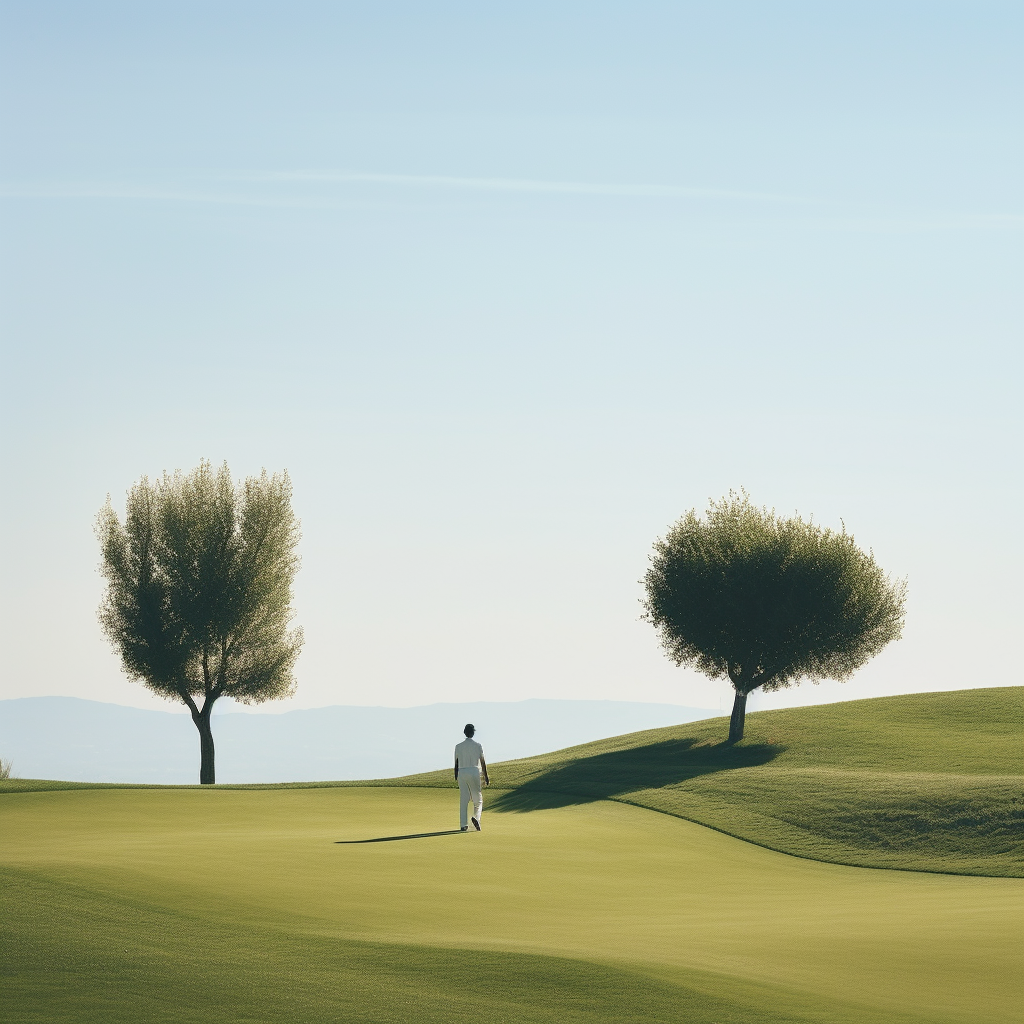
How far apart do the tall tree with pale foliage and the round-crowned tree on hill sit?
17.8 m

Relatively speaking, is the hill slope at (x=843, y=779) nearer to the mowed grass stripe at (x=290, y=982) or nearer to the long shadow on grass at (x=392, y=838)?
the long shadow on grass at (x=392, y=838)

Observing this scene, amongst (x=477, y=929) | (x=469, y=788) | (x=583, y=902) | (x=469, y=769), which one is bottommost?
(x=583, y=902)

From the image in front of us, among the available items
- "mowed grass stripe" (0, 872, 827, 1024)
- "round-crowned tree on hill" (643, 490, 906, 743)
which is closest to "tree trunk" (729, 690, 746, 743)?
"round-crowned tree on hill" (643, 490, 906, 743)

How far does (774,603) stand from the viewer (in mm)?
54875

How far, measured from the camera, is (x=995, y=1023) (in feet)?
45.5

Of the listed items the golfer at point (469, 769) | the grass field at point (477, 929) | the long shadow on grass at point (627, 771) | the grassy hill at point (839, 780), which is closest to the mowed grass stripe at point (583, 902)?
the grass field at point (477, 929)

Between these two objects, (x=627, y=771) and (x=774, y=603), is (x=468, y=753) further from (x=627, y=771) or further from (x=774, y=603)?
(x=774, y=603)

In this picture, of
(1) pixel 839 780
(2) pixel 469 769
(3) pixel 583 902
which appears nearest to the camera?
(3) pixel 583 902

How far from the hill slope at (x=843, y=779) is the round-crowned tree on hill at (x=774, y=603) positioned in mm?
2908

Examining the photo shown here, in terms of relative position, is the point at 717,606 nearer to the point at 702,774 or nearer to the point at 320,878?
the point at 702,774

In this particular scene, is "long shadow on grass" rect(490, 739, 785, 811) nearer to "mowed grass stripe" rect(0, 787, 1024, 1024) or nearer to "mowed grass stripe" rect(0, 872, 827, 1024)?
"mowed grass stripe" rect(0, 787, 1024, 1024)

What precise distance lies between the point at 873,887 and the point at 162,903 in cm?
1627

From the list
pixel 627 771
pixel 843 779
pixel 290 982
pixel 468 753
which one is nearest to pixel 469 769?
pixel 468 753

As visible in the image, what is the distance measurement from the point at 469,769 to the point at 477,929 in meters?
12.2
